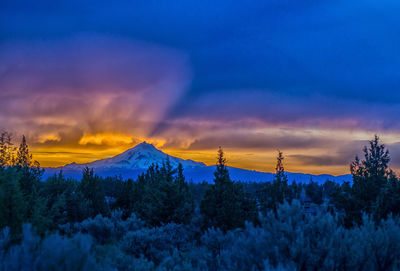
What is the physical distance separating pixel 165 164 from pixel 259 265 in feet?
48.4

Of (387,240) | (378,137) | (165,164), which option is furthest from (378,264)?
(378,137)

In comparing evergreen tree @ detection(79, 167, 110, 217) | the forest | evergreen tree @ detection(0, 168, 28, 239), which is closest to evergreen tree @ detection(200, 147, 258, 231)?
the forest

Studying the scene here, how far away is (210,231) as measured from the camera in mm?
11125

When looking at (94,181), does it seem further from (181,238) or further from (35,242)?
(35,242)

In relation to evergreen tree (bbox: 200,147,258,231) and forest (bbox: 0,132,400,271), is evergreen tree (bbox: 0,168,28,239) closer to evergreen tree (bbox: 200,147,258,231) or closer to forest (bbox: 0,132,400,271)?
forest (bbox: 0,132,400,271)

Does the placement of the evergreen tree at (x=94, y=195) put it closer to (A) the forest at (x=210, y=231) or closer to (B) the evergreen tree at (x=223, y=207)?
(A) the forest at (x=210, y=231)

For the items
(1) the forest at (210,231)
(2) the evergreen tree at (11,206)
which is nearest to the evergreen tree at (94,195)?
(1) the forest at (210,231)

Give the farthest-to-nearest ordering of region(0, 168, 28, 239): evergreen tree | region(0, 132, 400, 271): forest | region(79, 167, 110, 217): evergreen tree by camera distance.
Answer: region(79, 167, 110, 217): evergreen tree
region(0, 168, 28, 239): evergreen tree
region(0, 132, 400, 271): forest

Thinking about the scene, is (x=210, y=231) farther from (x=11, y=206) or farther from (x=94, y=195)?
(x=94, y=195)

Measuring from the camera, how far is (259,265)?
6.49 metres

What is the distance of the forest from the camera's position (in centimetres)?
626

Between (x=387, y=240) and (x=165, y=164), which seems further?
(x=165, y=164)

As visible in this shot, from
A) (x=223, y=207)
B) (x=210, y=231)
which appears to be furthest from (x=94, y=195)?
(x=210, y=231)

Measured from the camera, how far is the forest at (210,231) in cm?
626
